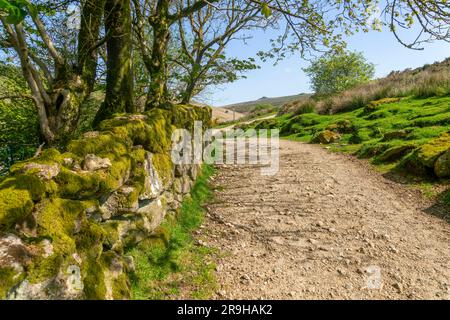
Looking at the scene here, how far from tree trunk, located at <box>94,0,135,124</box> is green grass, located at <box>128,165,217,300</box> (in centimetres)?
280

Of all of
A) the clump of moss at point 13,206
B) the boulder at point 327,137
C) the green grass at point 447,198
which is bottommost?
the green grass at point 447,198

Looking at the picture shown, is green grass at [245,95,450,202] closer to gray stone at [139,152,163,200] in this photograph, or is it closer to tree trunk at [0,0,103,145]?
gray stone at [139,152,163,200]

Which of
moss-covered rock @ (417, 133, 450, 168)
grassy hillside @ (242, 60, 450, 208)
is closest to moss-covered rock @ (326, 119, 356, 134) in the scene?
grassy hillside @ (242, 60, 450, 208)

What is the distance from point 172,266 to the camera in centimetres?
389

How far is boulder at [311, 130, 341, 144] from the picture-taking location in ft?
42.3

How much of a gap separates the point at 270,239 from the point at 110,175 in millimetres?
2752

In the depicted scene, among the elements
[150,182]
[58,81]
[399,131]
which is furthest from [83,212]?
[399,131]

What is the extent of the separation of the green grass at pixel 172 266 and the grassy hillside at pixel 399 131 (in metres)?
5.04

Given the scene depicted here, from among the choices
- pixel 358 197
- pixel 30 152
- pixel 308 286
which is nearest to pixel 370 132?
pixel 358 197

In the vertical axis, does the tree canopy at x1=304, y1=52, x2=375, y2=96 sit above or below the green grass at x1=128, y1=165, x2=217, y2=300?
above

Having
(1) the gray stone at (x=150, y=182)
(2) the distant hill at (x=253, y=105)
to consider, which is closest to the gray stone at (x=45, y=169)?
(1) the gray stone at (x=150, y=182)

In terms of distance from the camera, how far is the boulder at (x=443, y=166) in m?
6.48

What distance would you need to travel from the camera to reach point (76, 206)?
273cm

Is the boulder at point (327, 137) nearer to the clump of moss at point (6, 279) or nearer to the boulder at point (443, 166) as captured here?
the boulder at point (443, 166)
